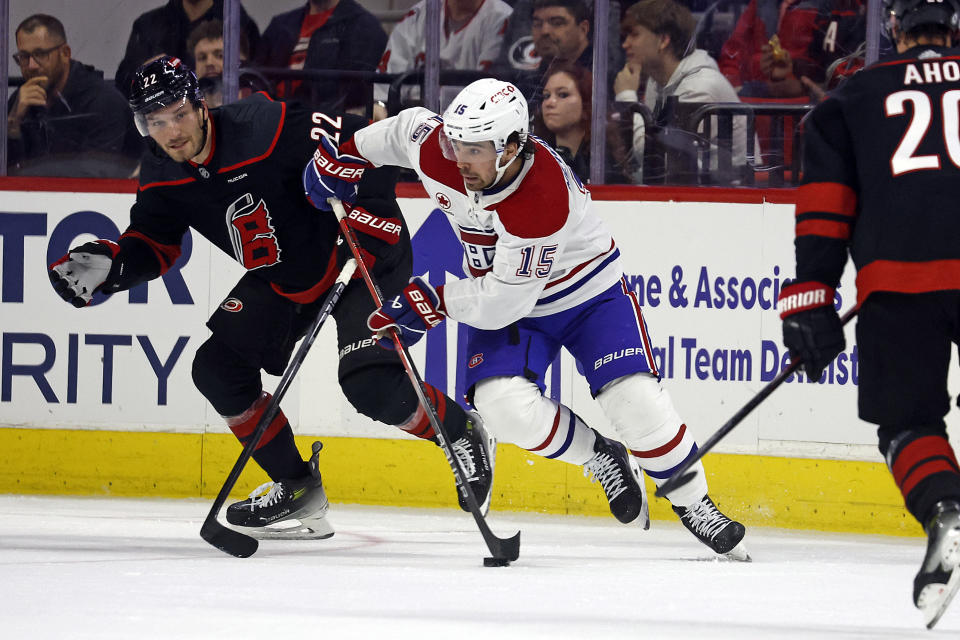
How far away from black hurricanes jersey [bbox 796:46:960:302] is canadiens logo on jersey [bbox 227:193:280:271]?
1.52 metres

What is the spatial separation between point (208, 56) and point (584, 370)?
2121 mm

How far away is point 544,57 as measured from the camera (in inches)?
182

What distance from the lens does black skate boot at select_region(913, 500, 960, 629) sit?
6.97 ft

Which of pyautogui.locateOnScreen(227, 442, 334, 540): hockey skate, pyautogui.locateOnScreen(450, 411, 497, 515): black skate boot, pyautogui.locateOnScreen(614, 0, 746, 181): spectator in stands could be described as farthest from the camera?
pyautogui.locateOnScreen(614, 0, 746, 181): spectator in stands

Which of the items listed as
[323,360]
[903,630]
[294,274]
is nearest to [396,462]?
[323,360]

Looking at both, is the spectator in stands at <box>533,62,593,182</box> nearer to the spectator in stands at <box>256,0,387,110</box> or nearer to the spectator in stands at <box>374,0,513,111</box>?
the spectator in stands at <box>374,0,513,111</box>

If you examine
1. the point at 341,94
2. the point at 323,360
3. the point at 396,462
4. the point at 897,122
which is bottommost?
the point at 396,462

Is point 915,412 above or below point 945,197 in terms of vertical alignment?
below

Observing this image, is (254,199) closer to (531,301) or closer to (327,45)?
(531,301)

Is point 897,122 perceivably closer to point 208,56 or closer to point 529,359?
point 529,359

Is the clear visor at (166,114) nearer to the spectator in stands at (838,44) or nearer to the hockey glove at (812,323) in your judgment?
the hockey glove at (812,323)

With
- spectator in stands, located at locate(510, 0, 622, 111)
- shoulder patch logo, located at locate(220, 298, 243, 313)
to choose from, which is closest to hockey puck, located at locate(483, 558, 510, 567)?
shoulder patch logo, located at locate(220, 298, 243, 313)

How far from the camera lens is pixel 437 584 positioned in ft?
9.16

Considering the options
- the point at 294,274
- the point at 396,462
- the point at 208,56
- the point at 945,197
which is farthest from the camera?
the point at 208,56
